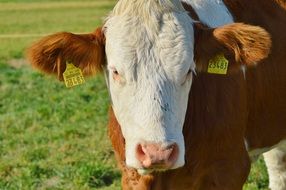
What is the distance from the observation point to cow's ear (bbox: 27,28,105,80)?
420 centimetres

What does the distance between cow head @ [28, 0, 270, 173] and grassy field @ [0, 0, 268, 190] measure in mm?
402

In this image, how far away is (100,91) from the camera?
11703 mm

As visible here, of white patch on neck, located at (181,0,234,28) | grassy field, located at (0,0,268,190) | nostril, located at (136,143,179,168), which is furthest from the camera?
grassy field, located at (0,0,268,190)

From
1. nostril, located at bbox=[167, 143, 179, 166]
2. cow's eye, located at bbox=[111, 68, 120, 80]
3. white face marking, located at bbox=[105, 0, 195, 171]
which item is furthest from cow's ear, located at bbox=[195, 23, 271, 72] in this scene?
nostril, located at bbox=[167, 143, 179, 166]

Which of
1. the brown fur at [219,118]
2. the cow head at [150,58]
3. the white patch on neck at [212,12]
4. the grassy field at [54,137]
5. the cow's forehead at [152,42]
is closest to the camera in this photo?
the cow head at [150,58]

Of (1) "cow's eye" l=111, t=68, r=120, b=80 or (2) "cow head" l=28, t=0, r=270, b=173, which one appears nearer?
(2) "cow head" l=28, t=0, r=270, b=173

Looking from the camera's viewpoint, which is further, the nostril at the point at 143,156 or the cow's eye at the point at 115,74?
the cow's eye at the point at 115,74

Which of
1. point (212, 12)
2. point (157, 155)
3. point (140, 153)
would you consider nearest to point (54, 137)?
point (212, 12)

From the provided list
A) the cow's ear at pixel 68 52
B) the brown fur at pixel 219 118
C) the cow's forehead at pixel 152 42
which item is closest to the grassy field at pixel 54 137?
the cow's ear at pixel 68 52

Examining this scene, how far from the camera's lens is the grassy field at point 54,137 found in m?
7.09

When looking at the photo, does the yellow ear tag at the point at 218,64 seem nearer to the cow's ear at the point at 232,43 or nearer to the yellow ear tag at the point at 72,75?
the cow's ear at the point at 232,43

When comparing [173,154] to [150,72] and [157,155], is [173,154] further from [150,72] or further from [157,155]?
[150,72]

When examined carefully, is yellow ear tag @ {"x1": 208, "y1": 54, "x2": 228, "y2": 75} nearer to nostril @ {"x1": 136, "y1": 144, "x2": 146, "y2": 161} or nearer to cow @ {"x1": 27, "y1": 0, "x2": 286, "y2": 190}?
cow @ {"x1": 27, "y1": 0, "x2": 286, "y2": 190}

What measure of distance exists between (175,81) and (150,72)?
6.3 inches
